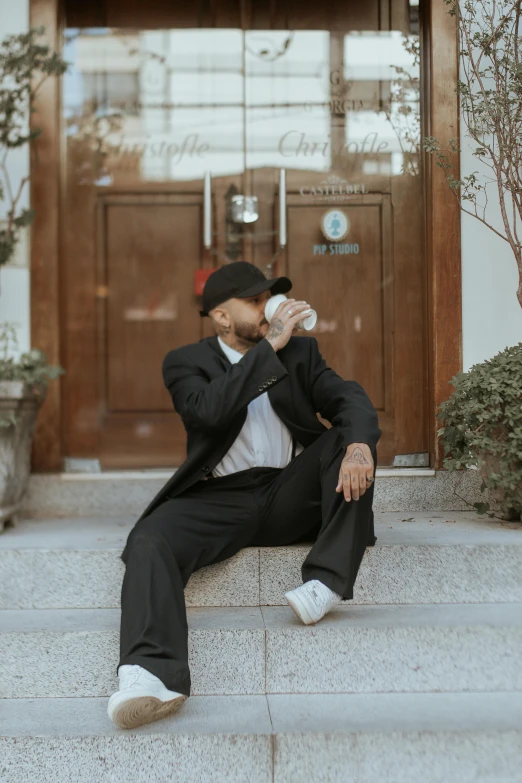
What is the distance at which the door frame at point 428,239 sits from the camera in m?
4.32

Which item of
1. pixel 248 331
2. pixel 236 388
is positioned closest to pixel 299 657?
pixel 236 388

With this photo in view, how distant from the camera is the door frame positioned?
432 centimetres

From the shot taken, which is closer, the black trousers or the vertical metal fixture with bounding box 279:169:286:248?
the black trousers

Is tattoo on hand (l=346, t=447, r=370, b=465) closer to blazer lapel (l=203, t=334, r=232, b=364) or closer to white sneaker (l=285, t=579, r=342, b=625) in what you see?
white sneaker (l=285, t=579, r=342, b=625)

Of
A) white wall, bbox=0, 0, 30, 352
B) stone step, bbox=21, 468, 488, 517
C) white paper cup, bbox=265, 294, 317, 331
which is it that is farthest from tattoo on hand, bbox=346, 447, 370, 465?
white wall, bbox=0, 0, 30, 352

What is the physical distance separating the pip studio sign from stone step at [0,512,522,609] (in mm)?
1789

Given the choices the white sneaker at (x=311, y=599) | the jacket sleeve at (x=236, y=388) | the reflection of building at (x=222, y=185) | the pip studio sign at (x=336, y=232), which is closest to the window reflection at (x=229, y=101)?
the reflection of building at (x=222, y=185)

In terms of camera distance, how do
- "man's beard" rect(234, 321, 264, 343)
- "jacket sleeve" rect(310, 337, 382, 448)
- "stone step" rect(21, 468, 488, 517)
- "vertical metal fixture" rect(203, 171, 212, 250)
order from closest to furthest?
1. "jacket sleeve" rect(310, 337, 382, 448)
2. "man's beard" rect(234, 321, 264, 343)
3. "stone step" rect(21, 468, 488, 517)
4. "vertical metal fixture" rect(203, 171, 212, 250)

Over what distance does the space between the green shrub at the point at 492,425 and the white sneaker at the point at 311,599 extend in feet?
A: 3.64

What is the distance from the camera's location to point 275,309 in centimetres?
299

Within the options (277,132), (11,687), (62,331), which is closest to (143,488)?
(62,331)

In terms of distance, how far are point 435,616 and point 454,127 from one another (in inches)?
99.6

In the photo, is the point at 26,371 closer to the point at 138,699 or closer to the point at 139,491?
the point at 139,491

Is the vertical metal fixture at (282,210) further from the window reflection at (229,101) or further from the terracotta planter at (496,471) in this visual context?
the terracotta planter at (496,471)
